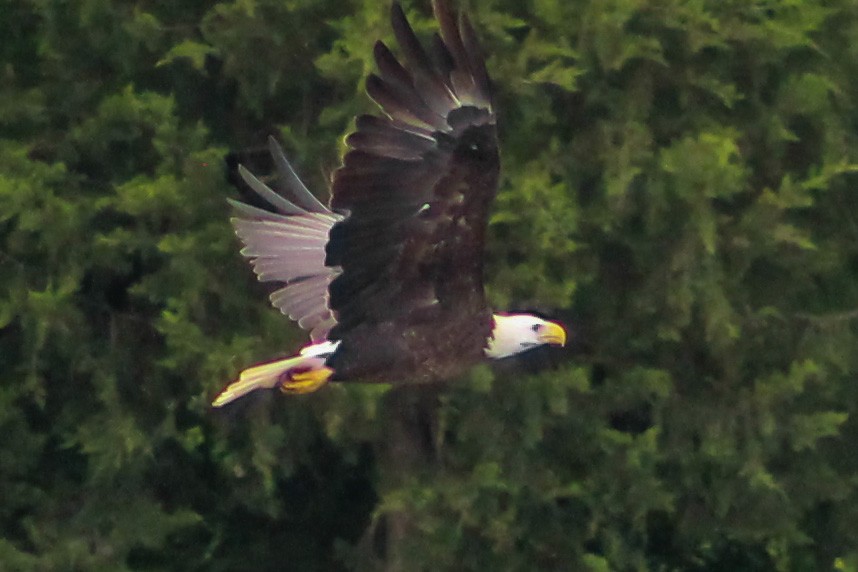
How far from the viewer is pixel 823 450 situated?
9.65 m

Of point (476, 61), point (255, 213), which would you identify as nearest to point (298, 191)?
point (255, 213)

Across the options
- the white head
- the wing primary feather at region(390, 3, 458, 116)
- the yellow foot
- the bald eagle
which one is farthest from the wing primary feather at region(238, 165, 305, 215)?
the wing primary feather at region(390, 3, 458, 116)

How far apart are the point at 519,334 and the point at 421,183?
2.25 feet

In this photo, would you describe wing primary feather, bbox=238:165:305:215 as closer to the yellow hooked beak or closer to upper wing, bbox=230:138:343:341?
upper wing, bbox=230:138:343:341

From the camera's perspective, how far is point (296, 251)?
6891 mm

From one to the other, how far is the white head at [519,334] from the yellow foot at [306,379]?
51cm

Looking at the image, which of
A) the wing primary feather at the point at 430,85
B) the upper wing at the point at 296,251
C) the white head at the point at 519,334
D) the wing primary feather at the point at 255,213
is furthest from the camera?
the wing primary feather at the point at 255,213

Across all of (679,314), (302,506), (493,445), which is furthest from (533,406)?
(302,506)

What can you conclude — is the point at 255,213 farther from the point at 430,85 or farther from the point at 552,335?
the point at 430,85

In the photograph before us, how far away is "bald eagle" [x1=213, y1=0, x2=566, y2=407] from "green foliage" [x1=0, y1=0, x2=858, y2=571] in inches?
91.8

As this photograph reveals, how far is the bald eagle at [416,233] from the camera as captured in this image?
5.25 m

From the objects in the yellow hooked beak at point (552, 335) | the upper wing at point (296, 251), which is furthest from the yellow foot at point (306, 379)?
the upper wing at point (296, 251)

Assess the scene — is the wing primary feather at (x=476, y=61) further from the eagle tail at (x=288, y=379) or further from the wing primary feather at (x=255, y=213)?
the wing primary feather at (x=255, y=213)

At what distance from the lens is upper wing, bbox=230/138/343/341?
22.6 feet
